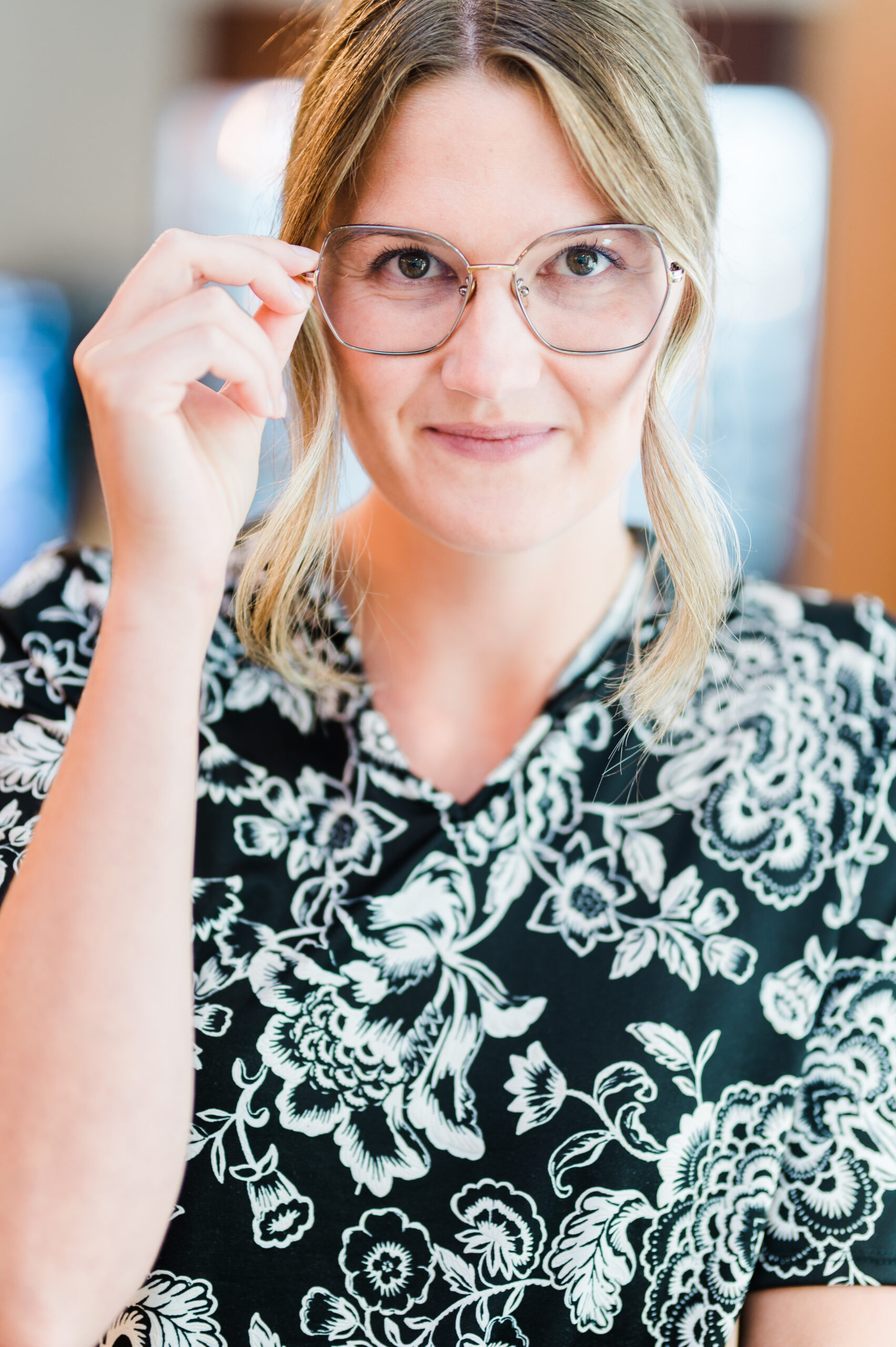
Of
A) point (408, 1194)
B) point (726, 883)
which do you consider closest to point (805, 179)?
point (726, 883)

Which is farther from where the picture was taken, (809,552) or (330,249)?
(809,552)

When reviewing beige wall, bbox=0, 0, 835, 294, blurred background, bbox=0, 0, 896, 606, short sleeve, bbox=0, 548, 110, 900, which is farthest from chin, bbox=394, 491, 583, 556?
beige wall, bbox=0, 0, 835, 294

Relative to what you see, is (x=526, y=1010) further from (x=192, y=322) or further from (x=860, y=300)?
(x=860, y=300)

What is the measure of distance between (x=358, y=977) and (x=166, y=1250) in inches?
9.5

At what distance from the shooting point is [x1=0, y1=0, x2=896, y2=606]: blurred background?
322cm

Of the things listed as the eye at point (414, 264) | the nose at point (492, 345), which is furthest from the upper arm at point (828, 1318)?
the eye at point (414, 264)

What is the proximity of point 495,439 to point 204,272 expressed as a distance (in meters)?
0.25

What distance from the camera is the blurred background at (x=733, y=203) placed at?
10.6 ft

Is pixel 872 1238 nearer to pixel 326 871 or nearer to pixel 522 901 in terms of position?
pixel 522 901

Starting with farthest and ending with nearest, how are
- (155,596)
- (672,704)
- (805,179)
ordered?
(805,179), (672,704), (155,596)

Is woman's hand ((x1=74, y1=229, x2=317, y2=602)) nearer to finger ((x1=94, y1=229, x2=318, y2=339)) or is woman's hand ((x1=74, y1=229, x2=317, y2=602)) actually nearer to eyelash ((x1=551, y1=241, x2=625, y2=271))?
finger ((x1=94, y1=229, x2=318, y2=339))

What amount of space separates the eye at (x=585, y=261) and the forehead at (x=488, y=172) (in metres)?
0.02

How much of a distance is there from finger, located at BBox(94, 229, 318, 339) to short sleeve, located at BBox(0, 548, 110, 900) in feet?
1.08

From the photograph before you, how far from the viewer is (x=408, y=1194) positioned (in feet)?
2.84
